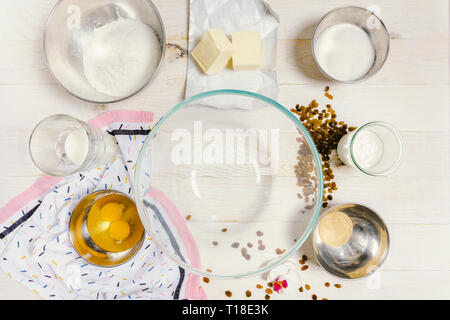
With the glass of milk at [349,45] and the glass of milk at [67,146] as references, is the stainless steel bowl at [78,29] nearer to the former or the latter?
the glass of milk at [67,146]

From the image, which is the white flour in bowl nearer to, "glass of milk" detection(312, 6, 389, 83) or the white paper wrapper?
the white paper wrapper

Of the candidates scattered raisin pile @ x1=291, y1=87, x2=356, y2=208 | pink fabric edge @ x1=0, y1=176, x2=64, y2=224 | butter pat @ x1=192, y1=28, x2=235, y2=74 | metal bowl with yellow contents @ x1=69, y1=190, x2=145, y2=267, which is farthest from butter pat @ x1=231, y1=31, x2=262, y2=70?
pink fabric edge @ x1=0, y1=176, x2=64, y2=224

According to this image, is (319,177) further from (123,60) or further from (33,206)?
(33,206)

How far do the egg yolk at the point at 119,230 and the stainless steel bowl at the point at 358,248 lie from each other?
37 cm

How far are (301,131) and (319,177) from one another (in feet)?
0.28

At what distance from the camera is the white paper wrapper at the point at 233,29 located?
2.29ft

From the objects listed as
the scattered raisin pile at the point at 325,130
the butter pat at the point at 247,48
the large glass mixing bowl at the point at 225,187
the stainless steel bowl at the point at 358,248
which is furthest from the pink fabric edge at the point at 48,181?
the stainless steel bowl at the point at 358,248

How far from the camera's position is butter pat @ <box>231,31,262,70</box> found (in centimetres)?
66

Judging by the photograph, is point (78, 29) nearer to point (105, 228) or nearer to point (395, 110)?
point (105, 228)

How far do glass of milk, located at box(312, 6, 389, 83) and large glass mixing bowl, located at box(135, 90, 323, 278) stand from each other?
172 millimetres

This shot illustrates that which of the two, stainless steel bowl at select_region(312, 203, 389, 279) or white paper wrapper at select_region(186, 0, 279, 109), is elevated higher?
white paper wrapper at select_region(186, 0, 279, 109)

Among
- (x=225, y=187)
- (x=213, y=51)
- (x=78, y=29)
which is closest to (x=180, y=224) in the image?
(x=225, y=187)
